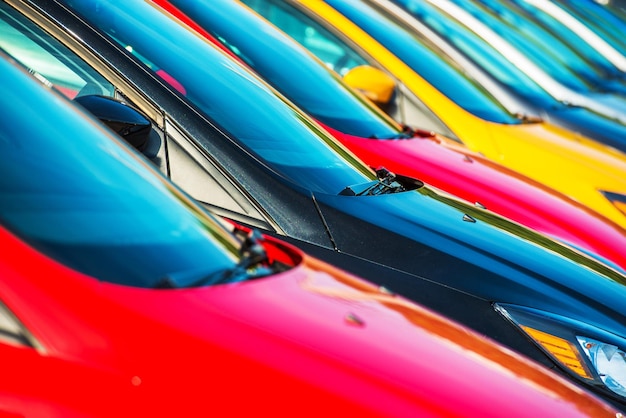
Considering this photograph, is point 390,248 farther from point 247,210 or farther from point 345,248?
point 247,210

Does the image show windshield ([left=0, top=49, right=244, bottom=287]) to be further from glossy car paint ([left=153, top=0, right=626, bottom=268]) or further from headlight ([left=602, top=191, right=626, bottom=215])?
headlight ([left=602, top=191, right=626, bottom=215])

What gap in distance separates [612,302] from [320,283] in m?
1.53

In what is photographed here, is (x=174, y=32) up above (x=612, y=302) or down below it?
above

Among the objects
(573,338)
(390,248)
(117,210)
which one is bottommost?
(573,338)

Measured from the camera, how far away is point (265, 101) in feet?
13.1

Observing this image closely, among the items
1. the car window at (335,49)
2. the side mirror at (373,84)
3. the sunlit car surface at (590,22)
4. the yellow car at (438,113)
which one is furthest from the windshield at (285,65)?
the sunlit car surface at (590,22)

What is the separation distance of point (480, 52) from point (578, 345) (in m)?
4.61

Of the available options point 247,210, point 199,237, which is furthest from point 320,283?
point 247,210

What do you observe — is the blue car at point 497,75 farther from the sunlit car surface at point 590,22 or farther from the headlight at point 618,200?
the sunlit car surface at point 590,22

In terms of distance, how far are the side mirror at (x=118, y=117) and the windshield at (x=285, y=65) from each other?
160cm

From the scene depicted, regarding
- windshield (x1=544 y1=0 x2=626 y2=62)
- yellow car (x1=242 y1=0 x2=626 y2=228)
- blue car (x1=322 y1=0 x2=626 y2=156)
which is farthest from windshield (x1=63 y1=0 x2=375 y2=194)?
windshield (x1=544 y1=0 x2=626 y2=62)

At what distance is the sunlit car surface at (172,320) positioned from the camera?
192 cm

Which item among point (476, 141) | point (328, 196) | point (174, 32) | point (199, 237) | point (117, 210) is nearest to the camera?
point (117, 210)

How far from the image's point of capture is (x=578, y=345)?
3393 millimetres
